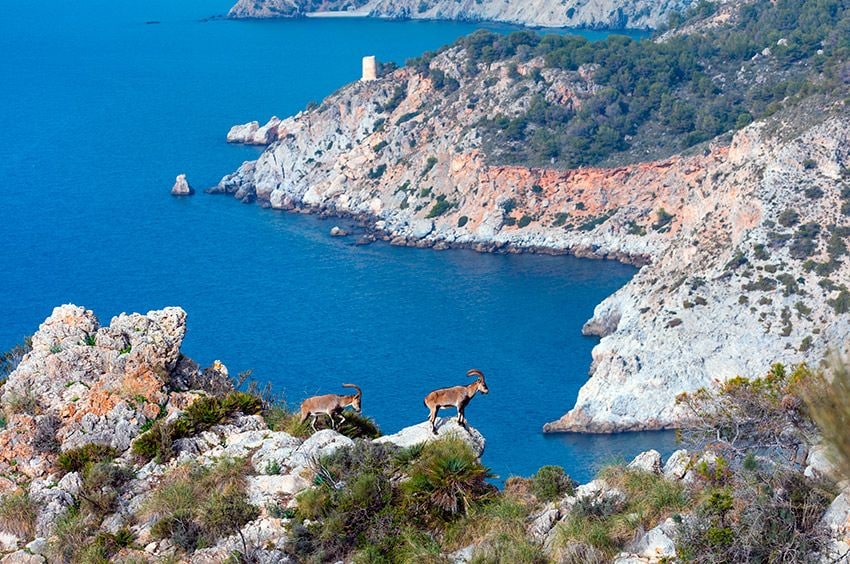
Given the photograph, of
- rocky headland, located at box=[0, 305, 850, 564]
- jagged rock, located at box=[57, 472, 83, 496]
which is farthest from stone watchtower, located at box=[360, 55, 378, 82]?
jagged rock, located at box=[57, 472, 83, 496]

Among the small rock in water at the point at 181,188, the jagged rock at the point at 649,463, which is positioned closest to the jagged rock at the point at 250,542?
the jagged rock at the point at 649,463

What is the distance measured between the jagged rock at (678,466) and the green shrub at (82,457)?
7.55 meters

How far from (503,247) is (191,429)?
85468 millimetres

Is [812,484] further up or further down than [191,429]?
further up

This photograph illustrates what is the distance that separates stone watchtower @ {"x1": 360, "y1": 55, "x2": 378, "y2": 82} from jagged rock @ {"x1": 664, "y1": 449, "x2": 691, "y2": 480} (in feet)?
374

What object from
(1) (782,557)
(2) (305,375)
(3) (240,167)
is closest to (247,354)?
(2) (305,375)

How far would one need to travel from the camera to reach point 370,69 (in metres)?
132

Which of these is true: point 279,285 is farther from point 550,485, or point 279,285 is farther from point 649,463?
point 550,485

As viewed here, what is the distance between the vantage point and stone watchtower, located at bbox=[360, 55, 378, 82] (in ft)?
430

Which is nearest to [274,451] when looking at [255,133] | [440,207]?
[440,207]

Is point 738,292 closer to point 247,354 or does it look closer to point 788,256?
point 788,256

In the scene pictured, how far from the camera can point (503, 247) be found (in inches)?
4134

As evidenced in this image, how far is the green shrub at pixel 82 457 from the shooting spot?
19.6 meters

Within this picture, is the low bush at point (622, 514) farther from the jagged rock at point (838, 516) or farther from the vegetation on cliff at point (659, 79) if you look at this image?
the vegetation on cliff at point (659, 79)
